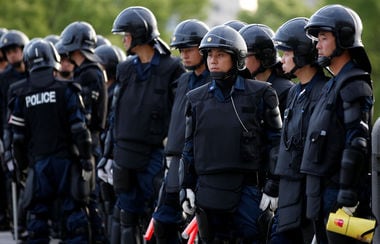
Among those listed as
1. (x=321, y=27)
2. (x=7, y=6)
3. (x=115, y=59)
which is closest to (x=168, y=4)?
(x=7, y=6)

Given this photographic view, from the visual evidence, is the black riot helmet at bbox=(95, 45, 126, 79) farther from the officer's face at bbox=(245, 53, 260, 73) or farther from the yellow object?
the yellow object

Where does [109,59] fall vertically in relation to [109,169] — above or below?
above

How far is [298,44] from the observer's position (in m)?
9.38

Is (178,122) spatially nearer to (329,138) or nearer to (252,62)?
(252,62)

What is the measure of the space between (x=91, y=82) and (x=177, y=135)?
11.3 ft

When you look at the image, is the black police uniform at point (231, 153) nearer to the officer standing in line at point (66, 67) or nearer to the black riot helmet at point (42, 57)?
the black riot helmet at point (42, 57)

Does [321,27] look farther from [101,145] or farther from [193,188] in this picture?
[101,145]

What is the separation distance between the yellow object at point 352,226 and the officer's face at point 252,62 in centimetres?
280

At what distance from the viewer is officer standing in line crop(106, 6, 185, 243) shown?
471 inches

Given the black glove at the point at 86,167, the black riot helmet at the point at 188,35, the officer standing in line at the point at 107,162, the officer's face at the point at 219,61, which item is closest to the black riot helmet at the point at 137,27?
the black riot helmet at the point at 188,35

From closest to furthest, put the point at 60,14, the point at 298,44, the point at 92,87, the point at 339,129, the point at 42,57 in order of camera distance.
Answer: the point at 339,129 → the point at 298,44 → the point at 42,57 → the point at 92,87 → the point at 60,14

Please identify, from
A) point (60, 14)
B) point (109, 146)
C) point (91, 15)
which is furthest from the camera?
point (60, 14)

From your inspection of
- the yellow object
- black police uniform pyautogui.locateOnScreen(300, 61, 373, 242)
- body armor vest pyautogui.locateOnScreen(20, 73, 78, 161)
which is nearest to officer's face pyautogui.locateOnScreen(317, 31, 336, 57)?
black police uniform pyautogui.locateOnScreen(300, 61, 373, 242)

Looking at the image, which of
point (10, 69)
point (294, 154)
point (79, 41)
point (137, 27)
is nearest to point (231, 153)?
point (294, 154)
